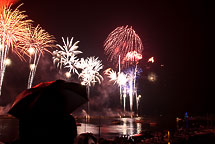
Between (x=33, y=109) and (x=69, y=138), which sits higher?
(x=33, y=109)

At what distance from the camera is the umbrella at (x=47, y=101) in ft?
Result: 10.6

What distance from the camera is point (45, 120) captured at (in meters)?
3.14

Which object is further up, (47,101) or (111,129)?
(47,101)

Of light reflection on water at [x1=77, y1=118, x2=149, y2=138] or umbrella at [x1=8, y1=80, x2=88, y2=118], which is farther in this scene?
light reflection on water at [x1=77, y1=118, x2=149, y2=138]

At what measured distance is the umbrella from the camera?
3240mm

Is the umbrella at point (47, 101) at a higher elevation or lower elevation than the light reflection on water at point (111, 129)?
higher

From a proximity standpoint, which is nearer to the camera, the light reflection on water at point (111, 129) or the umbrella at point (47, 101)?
the umbrella at point (47, 101)

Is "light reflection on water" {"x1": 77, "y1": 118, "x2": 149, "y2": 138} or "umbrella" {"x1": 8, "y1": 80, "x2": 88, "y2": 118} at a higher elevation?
"umbrella" {"x1": 8, "y1": 80, "x2": 88, "y2": 118}

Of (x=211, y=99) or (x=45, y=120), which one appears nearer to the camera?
(x=45, y=120)

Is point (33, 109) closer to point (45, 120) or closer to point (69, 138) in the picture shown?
point (45, 120)

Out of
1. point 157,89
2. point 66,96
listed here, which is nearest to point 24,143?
point 66,96

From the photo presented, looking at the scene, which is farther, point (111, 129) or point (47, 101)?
point (111, 129)

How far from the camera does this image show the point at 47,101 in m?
3.32

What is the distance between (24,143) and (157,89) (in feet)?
378
